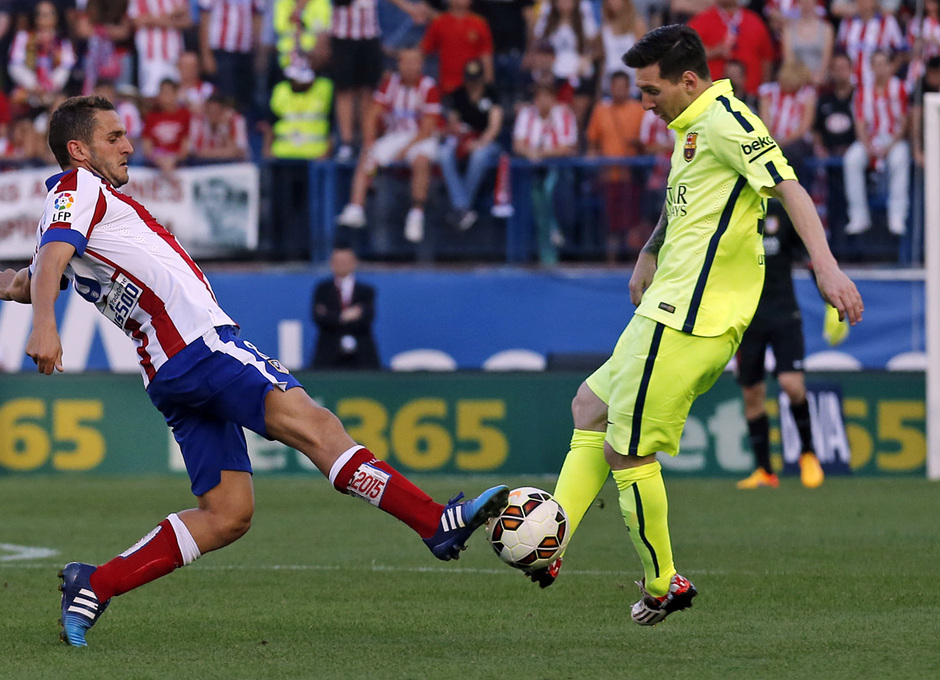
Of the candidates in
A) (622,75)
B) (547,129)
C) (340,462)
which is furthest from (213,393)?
(622,75)

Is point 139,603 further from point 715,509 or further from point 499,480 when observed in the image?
point 499,480

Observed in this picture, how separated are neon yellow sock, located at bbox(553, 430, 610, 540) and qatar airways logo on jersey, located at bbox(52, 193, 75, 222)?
76.5 inches

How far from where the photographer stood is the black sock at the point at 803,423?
37.6 feet

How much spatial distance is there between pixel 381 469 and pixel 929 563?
11.1ft

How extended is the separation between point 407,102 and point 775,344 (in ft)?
19.1

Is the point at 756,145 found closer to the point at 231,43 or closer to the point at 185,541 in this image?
the point at 185,541

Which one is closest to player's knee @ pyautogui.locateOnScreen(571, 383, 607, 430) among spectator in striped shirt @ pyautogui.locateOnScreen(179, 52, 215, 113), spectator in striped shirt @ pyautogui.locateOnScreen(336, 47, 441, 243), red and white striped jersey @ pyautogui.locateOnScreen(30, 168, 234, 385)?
red and white striped jersey @ pyautogui.locateOnScreen(30, 168, 234, 385)

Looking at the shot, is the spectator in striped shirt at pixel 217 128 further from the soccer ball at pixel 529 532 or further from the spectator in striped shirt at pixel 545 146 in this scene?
the soccer ball at pixel 529 532

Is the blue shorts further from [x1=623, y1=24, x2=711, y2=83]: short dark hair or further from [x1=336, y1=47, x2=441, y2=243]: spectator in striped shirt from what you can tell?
[x1=336, y1=47, x2=441, y2=243]: spectator in striped shirt

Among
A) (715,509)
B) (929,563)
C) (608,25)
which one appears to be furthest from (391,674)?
(608,25)

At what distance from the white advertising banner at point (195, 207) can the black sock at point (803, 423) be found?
5.96 m

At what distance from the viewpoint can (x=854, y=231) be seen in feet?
48.4

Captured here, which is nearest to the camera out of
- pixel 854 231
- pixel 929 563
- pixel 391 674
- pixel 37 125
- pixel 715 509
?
pixel 391 674

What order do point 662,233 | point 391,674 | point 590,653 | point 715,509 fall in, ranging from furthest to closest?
A: point 715,509, point 662,233, point 590,653, point 391,674
